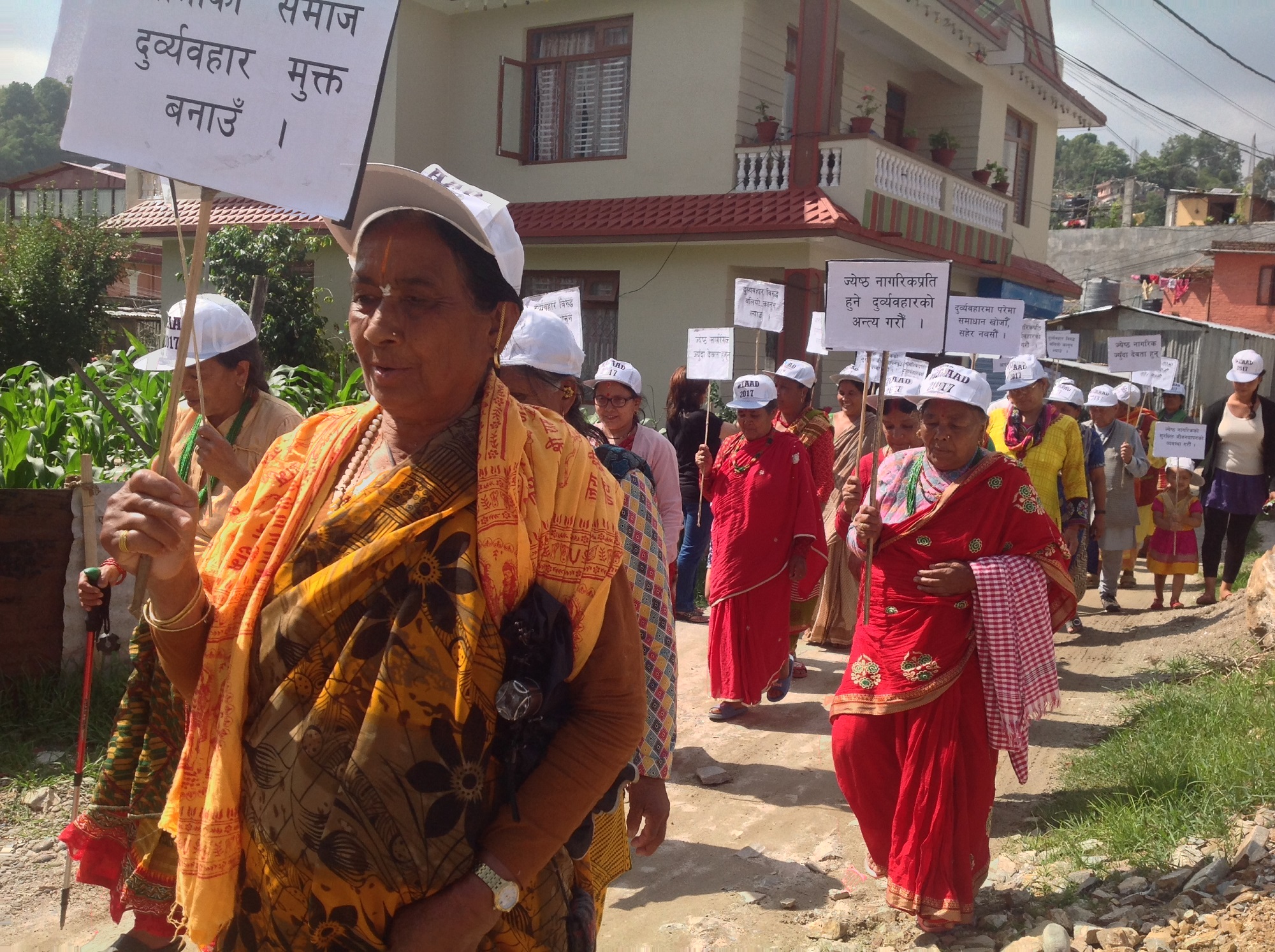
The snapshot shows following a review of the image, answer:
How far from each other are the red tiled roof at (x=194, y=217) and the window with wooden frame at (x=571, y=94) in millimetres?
3155

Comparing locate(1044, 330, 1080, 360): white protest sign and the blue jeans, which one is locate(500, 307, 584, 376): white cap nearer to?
the blue jeans

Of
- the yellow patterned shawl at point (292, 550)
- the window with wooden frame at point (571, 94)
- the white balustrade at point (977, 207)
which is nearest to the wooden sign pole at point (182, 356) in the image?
the yellow patterned shawl at point (292, 550)

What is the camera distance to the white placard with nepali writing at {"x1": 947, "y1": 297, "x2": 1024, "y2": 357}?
9.19m

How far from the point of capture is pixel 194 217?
15.7 metres

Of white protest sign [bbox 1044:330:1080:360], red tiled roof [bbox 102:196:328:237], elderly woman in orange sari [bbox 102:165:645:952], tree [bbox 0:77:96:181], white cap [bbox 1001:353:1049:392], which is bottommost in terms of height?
elderly woman in orange sari [bbox 102:165:645:952]

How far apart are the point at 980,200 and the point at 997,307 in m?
9.84

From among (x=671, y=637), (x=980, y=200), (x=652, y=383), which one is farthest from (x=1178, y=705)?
(x=980, y=200)

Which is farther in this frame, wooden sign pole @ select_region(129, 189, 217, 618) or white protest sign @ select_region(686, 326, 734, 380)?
white protest sign @ select_region(686, 326, 734, 380)

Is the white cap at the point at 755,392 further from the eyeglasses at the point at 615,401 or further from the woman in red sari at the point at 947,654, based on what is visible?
the woman in red sari at the point at 947,654

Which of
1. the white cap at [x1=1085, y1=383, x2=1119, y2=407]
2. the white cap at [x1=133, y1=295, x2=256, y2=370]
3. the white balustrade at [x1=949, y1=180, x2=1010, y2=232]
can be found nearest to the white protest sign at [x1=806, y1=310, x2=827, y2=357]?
the white cap at [x1=1085, y1=383, x2=1119, y2=407]

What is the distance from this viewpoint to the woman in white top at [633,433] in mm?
5848

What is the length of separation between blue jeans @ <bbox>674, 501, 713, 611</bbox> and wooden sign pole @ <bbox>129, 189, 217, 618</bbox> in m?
7.68

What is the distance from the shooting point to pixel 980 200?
1820 cm

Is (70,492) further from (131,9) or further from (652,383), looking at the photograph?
(652,383)
